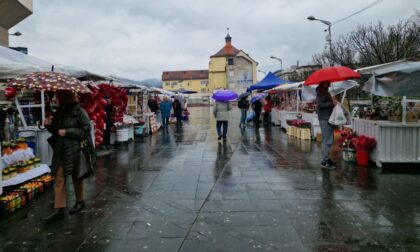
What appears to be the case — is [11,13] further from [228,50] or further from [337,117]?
[228,50]

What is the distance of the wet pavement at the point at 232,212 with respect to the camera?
13.2 ft

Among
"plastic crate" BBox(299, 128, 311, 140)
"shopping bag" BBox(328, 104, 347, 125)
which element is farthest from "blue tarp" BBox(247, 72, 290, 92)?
"shopping bag" BBox(328, 104, 347, 125)

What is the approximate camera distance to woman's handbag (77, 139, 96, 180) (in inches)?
202

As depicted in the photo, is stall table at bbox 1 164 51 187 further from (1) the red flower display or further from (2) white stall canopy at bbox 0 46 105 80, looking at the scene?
(1) the red flower display

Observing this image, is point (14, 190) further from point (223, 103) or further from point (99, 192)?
point (223, 103)

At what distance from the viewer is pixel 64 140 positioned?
4980 millimetres

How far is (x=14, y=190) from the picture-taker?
562 cm

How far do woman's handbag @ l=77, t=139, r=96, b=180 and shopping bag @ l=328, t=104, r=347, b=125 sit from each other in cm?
524

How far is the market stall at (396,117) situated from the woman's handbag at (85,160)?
5997mm

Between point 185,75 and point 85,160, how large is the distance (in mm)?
102388

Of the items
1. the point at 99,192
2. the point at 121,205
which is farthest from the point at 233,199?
the point at 99,192

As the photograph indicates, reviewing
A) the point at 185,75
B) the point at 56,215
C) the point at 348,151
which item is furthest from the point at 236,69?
the point at 56,215

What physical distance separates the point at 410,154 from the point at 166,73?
104 meters

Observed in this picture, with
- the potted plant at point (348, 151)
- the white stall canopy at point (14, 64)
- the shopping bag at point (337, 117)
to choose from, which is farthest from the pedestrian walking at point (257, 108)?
the white stall canopy at point (14, 64)
